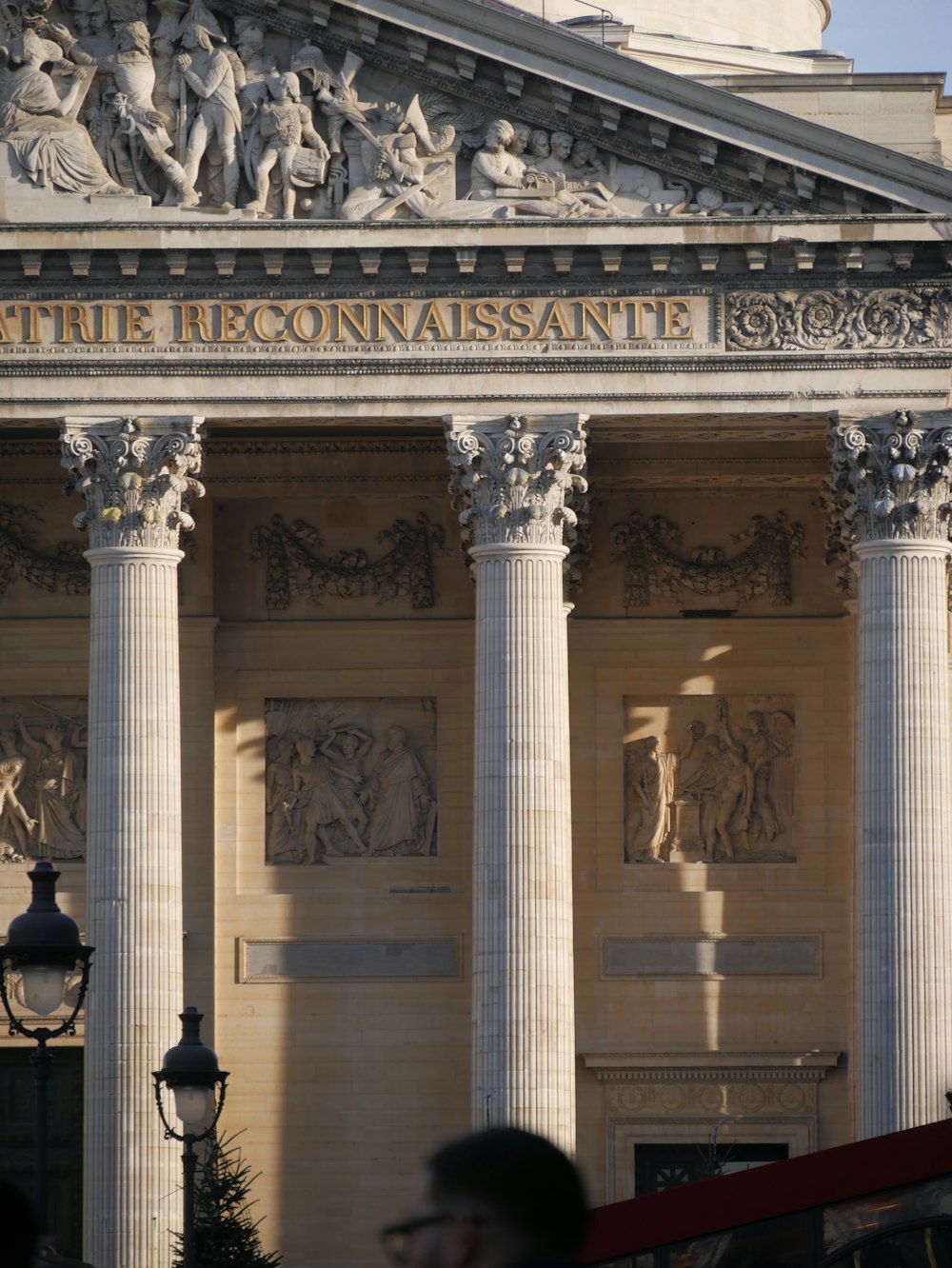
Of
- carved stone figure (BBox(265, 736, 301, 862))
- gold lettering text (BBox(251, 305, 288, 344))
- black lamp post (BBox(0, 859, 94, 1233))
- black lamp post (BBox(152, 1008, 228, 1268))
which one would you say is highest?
gold lettering text (BBox(251, 305, 288, 344))

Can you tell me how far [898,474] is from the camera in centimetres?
2933

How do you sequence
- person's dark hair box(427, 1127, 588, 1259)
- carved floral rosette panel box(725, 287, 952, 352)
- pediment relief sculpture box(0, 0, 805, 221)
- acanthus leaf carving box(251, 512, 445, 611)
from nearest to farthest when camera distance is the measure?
person's dark hair box(427, 1127, 588, 1259) < pediment relief sculpture box(0, 0, 805, 221) < carved floral rosette panel box(725, 287, 952, 352) < acanthus leaf carving box(251, 512, 445, 611)

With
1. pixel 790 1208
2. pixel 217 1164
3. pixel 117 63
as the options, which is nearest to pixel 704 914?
pixel 217 1164

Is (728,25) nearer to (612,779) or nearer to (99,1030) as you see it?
(612,779)

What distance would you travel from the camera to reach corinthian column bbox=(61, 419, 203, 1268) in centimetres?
2852

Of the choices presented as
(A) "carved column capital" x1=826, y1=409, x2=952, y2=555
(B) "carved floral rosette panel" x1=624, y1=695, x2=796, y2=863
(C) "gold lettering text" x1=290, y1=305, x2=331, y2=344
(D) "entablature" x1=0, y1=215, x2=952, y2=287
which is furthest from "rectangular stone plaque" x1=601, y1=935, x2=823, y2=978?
(C) "gold lettering text" x1=290, y1=305, x2=331, y2=344

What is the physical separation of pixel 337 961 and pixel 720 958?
526cm

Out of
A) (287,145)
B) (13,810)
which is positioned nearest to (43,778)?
(13,810)

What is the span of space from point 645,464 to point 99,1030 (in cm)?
1117

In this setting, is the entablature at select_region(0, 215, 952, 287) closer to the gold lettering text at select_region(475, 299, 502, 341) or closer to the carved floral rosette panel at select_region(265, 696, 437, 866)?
the gold lettering text at select_region(475, 299, 502, 341)

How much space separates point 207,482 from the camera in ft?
115

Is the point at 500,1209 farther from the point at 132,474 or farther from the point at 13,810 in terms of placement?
the point at 13,810

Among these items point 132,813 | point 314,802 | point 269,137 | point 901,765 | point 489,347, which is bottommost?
point 132,813

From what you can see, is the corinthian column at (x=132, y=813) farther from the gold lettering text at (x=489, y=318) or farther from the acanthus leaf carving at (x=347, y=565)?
the acanthus leaf carving at (x=347, y=565)
